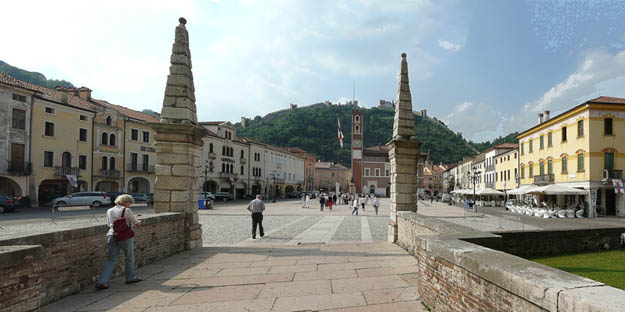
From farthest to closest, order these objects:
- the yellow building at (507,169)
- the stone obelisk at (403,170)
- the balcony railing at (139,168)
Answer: the yellow building at (507,169), the balcony railing at (139,168), the stone obelisk at (403,170)

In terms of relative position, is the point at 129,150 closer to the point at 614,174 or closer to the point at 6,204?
the point at 6,204

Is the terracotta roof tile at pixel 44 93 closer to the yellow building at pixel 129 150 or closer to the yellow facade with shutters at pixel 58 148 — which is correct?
the yellow facade with shutters at pixel 58 148

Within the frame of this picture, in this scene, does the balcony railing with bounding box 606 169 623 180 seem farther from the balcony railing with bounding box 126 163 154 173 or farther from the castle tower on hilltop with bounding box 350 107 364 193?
the castle tower on hilltop with bounding box 350 107 364 193

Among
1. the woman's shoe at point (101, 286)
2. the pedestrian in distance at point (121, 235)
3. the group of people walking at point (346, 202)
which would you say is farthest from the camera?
the group of people walking at point (346, 202)

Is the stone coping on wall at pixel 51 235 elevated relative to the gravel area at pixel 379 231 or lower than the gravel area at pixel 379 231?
elevated

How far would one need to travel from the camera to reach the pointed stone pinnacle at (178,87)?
8.45 meters

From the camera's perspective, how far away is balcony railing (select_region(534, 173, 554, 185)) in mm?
30609

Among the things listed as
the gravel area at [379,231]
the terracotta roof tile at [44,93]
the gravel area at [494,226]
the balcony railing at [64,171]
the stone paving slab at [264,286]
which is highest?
the terracotta roof tile at [44,93]

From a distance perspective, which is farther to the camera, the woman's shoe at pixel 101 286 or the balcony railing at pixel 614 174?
the balcony railing at pixel 614 174

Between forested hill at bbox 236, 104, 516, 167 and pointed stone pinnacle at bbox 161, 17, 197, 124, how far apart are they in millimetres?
92104

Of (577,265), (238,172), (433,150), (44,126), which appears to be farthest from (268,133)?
(577,265)

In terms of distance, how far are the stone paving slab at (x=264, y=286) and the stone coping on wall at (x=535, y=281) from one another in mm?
1217

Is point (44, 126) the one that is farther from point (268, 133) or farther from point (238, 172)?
point (268, 133)

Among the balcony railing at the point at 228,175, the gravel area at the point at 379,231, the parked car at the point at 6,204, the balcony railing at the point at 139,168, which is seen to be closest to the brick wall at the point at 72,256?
the gravel area at the point at 379,231
